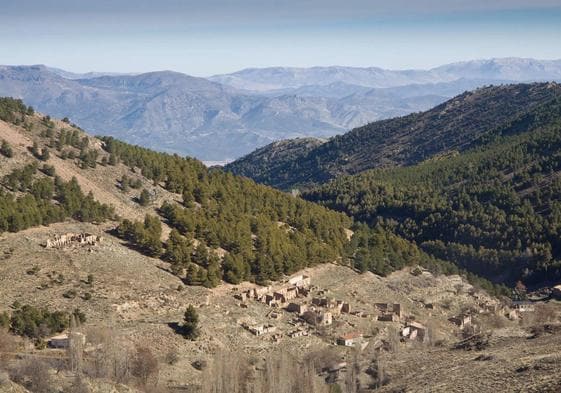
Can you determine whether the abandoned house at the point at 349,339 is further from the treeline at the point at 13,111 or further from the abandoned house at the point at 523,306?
the treeline at the point at 13,111

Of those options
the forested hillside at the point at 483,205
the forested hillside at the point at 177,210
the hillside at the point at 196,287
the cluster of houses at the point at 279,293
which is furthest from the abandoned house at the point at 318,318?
the forested hillside at the point at 483,205

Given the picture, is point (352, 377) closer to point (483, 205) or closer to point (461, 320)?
point (461, 320)

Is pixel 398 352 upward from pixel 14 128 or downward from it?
downward

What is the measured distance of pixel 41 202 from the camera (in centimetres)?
5809

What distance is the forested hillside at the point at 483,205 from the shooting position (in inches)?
3588

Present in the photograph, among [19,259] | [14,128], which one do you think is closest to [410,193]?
[14,128]

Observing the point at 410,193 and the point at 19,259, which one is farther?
the point at 410,193

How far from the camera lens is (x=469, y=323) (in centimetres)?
6012

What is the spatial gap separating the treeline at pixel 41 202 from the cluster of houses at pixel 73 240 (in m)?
2.81

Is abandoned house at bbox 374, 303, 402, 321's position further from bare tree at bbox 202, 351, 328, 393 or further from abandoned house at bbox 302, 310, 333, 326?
bare tree at bbox 202, 351, 328, 393

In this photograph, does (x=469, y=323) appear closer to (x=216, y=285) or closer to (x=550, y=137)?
(x=216, y=285)

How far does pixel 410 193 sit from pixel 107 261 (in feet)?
265

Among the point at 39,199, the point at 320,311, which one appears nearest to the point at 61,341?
the point at 320,311

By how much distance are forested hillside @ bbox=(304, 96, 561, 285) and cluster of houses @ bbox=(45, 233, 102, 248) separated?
5544cm
